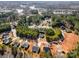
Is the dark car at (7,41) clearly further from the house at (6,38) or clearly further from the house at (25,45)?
the house at (25,45)

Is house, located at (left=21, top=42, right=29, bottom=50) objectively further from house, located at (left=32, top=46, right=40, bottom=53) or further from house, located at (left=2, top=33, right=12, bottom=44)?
house, located at (left=2, top=33, right=12, bottom=44)

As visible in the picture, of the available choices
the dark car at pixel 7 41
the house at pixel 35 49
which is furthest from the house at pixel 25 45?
the dark car at pixel 7 41

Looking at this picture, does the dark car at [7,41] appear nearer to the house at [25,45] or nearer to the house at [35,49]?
the house at [25,45]

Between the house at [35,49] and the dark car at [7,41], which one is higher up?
the dark car at [7,41]

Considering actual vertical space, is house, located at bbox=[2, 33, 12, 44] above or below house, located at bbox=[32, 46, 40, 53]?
above

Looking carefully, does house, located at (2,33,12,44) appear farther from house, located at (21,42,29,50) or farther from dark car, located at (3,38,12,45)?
house, located at (21,42,29,50)

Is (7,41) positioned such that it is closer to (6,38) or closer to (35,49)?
(6,38)

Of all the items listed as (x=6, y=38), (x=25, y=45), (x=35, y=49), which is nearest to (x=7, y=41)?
(x=6, y=38)

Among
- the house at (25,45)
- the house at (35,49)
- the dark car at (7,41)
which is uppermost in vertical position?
the dark car at (7,41)

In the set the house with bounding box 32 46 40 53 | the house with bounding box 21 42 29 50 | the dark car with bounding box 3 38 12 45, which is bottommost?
the house with bounding box 32 46 40 53

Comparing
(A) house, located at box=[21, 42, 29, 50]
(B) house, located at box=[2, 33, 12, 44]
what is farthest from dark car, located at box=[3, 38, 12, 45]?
(A) house, located at box=[21, 42, 29, 50]

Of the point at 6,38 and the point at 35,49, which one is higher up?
the point at 6,38

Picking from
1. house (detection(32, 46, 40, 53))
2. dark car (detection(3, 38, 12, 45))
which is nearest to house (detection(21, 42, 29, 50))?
house (detection(32, 46, 40, 53))
